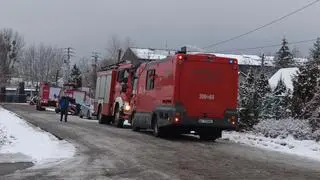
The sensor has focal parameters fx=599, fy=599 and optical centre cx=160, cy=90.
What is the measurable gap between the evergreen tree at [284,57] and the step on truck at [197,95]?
9473 cm

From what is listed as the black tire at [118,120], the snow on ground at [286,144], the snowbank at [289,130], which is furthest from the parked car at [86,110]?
the snow on ground at [286,144]

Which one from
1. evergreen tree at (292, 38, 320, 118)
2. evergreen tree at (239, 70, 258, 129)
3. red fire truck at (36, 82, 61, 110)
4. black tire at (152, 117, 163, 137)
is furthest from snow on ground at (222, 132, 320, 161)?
red fire truck at (36, 82, 61, 110)

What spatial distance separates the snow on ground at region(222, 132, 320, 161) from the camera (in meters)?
18.6

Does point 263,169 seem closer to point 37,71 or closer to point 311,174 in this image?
point 311,174

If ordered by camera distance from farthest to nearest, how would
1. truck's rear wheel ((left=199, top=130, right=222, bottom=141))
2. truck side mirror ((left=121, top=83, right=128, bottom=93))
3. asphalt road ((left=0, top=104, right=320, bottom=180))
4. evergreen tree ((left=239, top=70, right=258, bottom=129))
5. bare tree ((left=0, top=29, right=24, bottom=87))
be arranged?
bare tree ((left=0, top=29, right=24, bottom=87)) → evergreen tree ((left=239, top=70, right=258, bottom=129)) → truck side mirror ((left=121, top=83, right=128, bottom=93)) → truck's rear wheel ((left=199, top=130, right=222, bottom=141)) → asphalt road ((left=0, top=104, right=320, bottom=180))

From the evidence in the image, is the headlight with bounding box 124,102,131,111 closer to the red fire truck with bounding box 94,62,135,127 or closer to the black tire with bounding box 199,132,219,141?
the red fire truck with bounding box 94,62,135,127

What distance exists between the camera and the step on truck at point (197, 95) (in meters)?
21.7

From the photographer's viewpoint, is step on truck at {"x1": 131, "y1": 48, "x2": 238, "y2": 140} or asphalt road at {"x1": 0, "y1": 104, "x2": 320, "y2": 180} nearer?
asphalt road at {"x1": 0, "y1": 104, "x2": 320, "y2": 180}

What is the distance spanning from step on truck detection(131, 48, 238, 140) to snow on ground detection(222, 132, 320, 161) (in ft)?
3.46

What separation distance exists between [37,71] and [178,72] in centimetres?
11457

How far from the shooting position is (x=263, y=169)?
13.6 meters

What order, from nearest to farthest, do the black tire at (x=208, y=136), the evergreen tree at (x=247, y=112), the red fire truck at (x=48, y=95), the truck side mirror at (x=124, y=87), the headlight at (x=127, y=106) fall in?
the black tire at (x=208, y=136) < the headlight at (x=127, y=106) < the truck side mirror at (x=124, y=87) < the evergreen tree at (x=247, y=112) < the red fire truck at (x=48, y=95)

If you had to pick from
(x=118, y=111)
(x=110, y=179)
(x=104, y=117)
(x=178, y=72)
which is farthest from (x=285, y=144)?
(x=104, y=117)

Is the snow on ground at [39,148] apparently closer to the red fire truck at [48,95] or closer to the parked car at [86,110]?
the parked car at [86,110]
